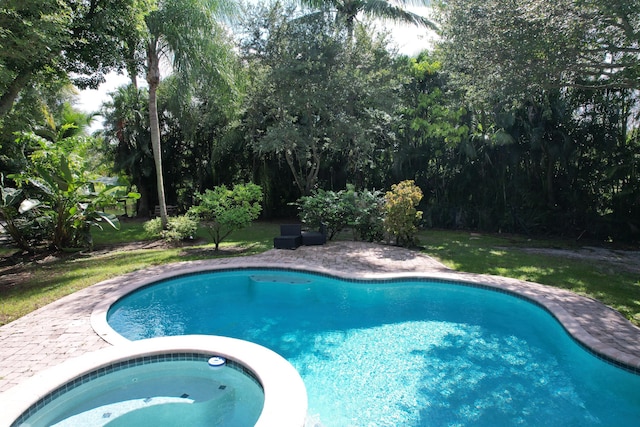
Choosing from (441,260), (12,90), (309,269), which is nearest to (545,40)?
(441,260)

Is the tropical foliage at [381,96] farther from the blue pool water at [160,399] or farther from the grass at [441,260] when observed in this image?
the blue pool water at [160,399]

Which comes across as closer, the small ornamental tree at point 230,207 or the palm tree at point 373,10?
the small ornamental tree at point 230,207

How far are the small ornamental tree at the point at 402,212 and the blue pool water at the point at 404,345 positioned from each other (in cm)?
357

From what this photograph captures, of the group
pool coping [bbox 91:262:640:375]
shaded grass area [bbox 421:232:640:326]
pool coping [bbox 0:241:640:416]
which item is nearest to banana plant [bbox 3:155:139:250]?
pool coping [bbox 0:241:640:416]

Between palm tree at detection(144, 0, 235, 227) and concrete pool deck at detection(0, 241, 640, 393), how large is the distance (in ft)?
19.5

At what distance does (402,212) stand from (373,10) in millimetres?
9980

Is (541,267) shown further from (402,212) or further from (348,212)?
(348,212)

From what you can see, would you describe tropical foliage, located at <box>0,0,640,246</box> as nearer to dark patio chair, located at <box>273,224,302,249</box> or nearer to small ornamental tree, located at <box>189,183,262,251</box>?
dark patio chair, located at <box>273,224,302,249</box>

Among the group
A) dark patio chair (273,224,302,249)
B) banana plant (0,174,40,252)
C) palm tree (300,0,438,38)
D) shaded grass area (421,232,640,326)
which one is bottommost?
shaded grass area (421,232,640,326)

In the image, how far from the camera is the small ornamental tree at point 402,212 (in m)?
11.4

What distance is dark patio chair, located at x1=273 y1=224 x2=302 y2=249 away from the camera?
38.1ft

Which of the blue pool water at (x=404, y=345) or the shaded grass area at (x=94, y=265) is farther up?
the shaded grass area at (x=94, y=265)

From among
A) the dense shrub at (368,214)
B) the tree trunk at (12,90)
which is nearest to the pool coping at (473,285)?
the dense shrub at (368,214)

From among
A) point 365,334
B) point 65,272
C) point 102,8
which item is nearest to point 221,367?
point 365,334
